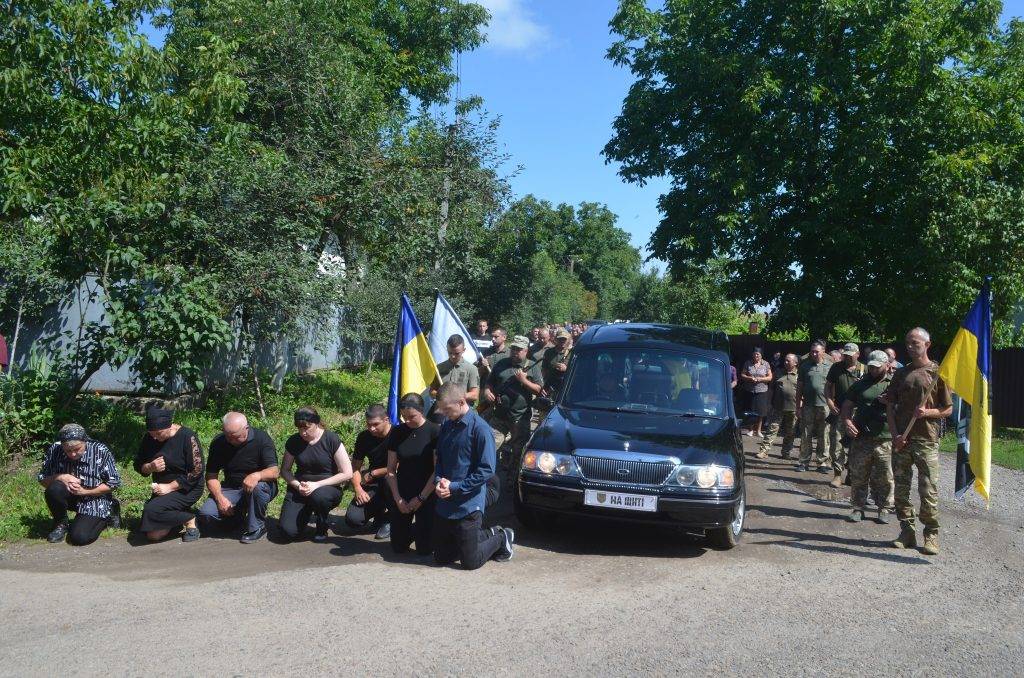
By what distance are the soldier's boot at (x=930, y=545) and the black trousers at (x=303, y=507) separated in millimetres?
5371

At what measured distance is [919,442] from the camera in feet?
26.6

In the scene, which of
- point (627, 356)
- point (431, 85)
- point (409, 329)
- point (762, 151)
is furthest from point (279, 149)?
point (431, 85)

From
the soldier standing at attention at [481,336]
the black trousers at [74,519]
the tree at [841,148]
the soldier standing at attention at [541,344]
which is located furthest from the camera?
the tree at [841,148]

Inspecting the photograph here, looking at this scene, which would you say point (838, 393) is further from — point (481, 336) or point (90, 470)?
point (90, 470)

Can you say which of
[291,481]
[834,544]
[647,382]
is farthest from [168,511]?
[834,544]

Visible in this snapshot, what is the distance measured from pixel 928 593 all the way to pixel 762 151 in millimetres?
18202

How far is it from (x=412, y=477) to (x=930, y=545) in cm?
471

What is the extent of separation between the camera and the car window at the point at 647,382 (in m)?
8.77

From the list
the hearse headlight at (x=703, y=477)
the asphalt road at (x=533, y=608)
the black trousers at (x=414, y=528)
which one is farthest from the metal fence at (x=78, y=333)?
the hearse headlight at (x=703, y=477)

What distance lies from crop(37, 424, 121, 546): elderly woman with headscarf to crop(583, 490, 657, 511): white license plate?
4316 mm

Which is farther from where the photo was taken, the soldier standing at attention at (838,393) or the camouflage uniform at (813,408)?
the camouflage uniform at (813,408)

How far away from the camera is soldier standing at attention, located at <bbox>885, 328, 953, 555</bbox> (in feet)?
26.3

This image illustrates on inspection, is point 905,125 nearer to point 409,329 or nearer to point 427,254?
point 427,254

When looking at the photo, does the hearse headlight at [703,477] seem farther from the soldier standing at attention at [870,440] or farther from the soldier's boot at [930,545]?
the soldier standing at attention at [870,440]
